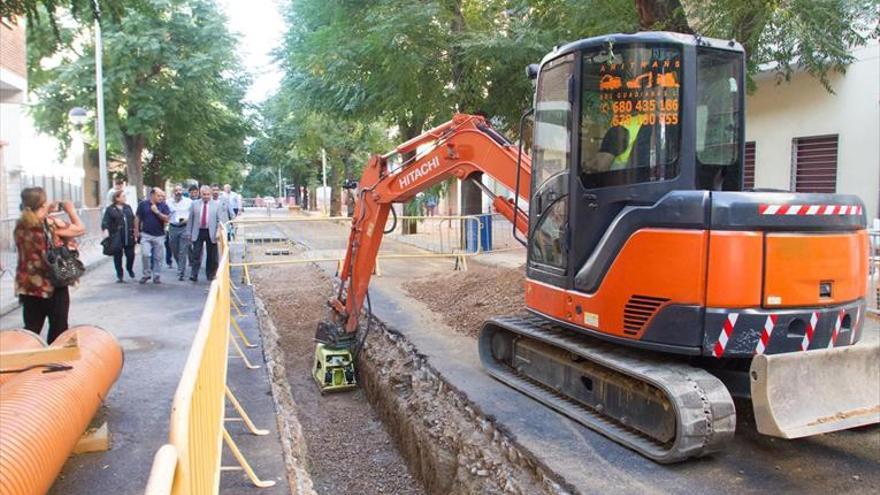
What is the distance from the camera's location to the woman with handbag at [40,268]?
5.61m

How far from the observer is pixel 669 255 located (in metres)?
4.38

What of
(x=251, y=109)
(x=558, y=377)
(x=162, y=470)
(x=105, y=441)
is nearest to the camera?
(x=162, y=470)

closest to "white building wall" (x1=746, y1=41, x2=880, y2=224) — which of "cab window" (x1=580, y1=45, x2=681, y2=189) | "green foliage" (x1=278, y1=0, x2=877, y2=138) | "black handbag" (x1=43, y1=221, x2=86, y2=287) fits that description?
"green foliage" (x1=278, y1=0, x2=877, y2=138)

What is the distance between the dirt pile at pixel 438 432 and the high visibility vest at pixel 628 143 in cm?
218

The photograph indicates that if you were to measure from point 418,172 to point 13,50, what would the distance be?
1428cm

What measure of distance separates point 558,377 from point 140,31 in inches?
839

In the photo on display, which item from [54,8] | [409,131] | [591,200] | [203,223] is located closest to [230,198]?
[409,131]

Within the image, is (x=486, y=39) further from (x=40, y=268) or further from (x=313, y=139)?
(x=313, y=139)

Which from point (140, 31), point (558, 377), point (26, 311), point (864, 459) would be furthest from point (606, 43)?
point (140, 31)

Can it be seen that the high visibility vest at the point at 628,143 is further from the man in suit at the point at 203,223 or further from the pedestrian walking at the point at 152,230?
the pedestrian walking at the point at 152,230

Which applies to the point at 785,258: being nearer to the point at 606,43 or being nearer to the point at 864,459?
the point at 864,459

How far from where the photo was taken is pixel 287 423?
5.54 metres

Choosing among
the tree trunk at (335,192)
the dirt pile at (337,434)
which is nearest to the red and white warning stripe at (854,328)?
the dirt pile at (337,434)

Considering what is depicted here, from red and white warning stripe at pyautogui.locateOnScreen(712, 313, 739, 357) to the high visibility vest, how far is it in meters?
1.27
